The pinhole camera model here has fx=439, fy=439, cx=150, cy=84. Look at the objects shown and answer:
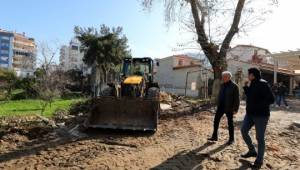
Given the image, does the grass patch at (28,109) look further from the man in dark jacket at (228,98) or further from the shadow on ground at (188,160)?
the shadow on ground at (188,160)

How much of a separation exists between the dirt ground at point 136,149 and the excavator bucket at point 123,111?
20.3 inches

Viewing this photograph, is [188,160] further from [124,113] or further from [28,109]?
[28,109]

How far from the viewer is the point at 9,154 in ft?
32.2

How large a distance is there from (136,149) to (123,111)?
2918 mm

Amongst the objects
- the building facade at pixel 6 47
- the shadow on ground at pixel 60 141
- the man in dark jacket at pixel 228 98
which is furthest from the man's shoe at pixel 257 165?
the building facade at pixel 6 47

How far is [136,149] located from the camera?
10211 millimetres

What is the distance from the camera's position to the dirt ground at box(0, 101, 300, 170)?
8.96 meters

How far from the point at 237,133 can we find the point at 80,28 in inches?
1899

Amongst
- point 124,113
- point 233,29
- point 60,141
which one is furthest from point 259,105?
point 233,29

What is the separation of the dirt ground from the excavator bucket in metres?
0.52

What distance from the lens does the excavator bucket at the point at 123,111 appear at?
41.8 ft

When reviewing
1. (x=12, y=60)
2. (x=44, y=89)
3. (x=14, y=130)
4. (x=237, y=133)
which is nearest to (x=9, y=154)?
(x=14, y=130)

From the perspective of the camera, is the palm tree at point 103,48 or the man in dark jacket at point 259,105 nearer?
the man in dark jacket at point 259,105

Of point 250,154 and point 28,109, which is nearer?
point 250,154
